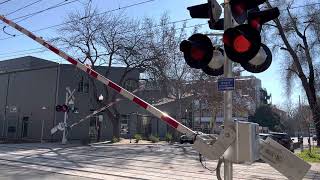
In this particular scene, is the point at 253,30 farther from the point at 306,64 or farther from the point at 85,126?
the point at 85,126

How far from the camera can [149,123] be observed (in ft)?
173

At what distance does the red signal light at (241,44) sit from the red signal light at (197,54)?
569 millimetres

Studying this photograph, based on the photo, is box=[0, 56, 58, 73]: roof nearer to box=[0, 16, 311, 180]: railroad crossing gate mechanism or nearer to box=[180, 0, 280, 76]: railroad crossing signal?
box=[180, 0, 280, 76]: railroad crossing signal

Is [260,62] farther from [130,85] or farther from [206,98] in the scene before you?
[130,85]

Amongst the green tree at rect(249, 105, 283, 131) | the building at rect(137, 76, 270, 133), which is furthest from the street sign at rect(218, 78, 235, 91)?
the green tree at rect(249, 105, 283, 131)

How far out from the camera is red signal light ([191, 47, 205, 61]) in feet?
17.3

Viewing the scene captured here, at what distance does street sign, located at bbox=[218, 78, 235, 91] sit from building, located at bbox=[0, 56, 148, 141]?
35773 mm

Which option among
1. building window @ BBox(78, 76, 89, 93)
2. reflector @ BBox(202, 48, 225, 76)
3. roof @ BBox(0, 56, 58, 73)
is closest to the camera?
reflector @ BBox(202, 48, 225, 76)

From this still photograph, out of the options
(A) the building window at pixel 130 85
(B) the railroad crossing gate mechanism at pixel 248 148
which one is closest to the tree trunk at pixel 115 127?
(A) the building window at pixel 130 85

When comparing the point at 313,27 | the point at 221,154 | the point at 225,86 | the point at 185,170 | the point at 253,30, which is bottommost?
the point at 185,170

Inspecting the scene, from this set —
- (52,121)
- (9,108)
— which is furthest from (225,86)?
(9,108)

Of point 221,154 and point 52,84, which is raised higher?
point 52,84

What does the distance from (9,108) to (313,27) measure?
32.8 m

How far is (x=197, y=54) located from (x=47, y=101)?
39592 millimetres
